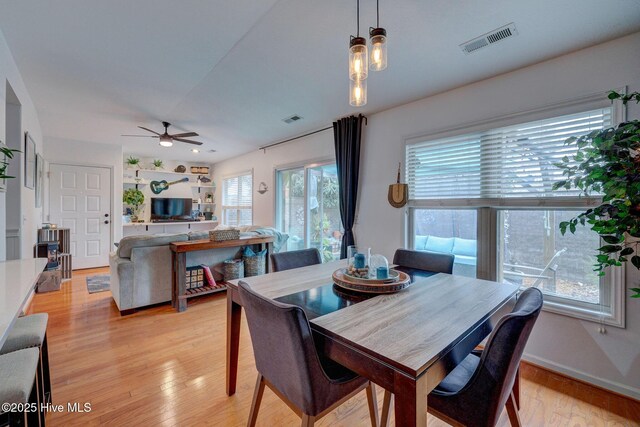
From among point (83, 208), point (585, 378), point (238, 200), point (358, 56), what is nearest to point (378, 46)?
point (358, 56)

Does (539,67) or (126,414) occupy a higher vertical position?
(539,67)

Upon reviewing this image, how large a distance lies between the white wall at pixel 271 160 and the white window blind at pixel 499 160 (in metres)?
1.47

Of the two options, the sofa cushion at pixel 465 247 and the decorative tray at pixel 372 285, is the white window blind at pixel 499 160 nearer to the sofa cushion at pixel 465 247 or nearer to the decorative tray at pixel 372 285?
the sofa cushion at pixel 465 247

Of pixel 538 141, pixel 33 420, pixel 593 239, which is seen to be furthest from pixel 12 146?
pixel 593 239

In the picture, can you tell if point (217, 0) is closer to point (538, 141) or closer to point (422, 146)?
point (422, 146)

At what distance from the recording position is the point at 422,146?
3.06 metres

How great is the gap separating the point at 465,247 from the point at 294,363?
91.9 inches

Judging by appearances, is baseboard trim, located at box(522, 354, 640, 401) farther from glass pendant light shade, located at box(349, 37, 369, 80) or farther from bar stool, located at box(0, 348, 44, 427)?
bar stool, located at box(0, 348, 44, 427)

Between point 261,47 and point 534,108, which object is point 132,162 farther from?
point 534,108

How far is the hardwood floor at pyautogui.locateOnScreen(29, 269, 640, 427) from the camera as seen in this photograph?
167 centimetres

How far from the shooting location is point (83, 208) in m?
5.37

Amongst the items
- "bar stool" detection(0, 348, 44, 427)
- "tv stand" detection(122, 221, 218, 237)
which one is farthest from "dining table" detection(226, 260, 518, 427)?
"tv stand" detection(122, 221, 218, 237)

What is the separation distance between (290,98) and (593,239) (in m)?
3.08

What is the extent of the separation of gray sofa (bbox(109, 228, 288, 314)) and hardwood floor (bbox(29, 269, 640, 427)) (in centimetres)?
30
